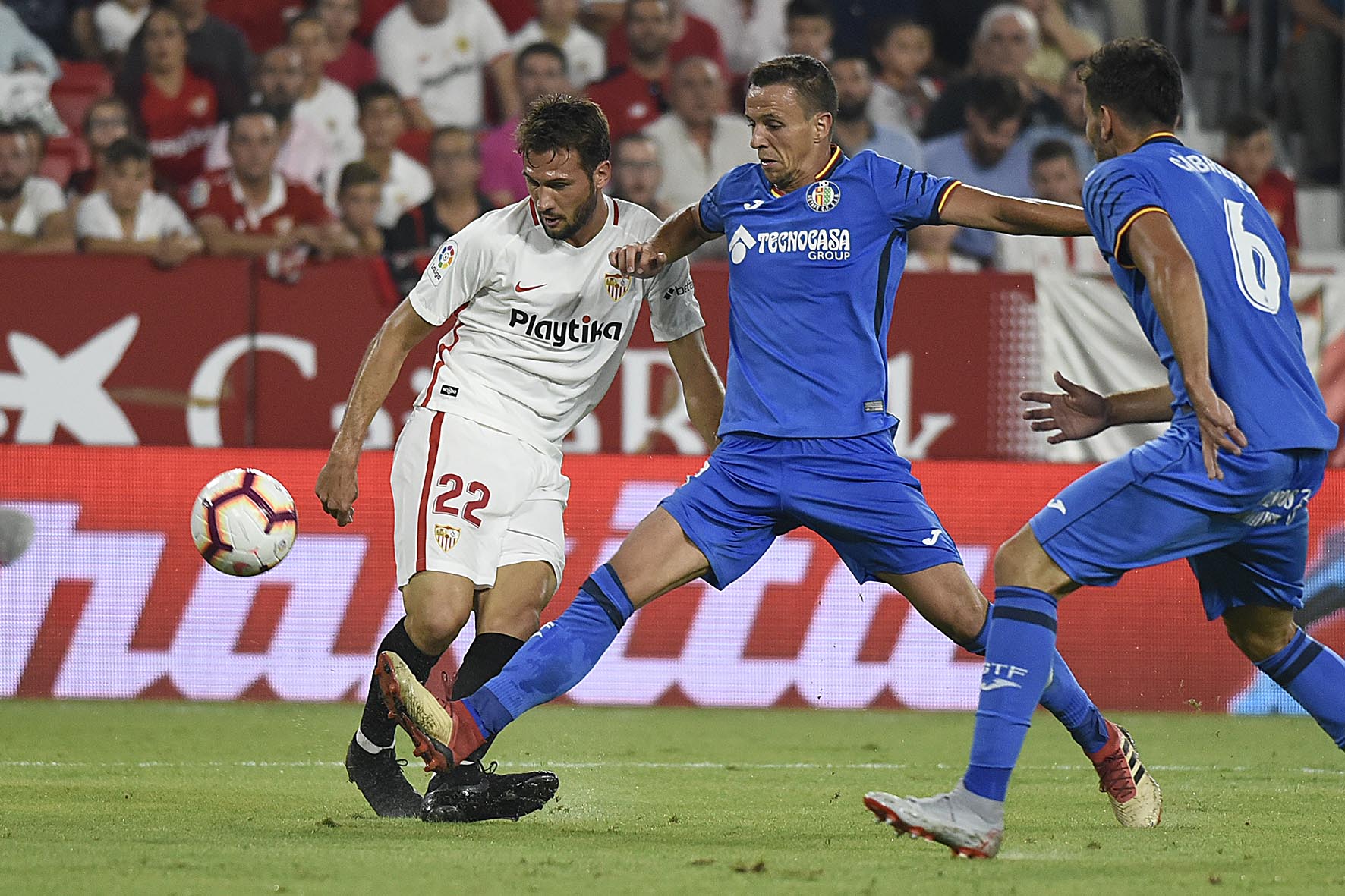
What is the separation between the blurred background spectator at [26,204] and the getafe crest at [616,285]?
6097 mm

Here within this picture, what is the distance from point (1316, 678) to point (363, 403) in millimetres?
2981

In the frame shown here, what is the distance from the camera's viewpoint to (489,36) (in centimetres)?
1306

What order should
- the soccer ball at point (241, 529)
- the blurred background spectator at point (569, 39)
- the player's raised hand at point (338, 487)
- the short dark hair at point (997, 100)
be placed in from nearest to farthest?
the player's raised hand at point (338, 487), the soccer ball at point (241, 529), the short dark hair at point (997, 100), the blurred background spectator at point (569, 39)

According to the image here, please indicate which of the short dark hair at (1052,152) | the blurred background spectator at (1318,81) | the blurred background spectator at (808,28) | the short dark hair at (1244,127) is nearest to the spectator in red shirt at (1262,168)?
the short dark hair at (1244,127)

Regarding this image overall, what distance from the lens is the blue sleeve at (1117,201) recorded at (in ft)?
15.8

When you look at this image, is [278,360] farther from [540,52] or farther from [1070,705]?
[1070,705]

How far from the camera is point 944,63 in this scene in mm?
13805

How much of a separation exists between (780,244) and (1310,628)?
187 inches

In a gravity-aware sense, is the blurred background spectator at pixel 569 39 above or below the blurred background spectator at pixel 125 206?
above

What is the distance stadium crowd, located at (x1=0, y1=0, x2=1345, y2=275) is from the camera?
37.1 feet

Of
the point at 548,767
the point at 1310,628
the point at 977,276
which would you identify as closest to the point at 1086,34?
the point at 977,276

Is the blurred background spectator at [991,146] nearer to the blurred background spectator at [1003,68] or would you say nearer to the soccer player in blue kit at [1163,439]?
the blurred background spectator at [1003,68]

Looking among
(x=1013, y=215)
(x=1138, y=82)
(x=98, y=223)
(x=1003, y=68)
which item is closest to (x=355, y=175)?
(x=98, y=223)

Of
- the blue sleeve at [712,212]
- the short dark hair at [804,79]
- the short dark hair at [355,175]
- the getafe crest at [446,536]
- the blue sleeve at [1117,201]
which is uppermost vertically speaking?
the short dark hair at [804,79]
